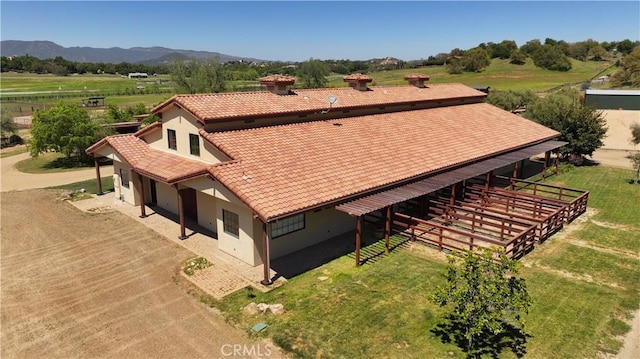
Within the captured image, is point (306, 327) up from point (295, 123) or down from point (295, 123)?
down

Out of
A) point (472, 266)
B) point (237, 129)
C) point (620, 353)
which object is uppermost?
point (237, 129)

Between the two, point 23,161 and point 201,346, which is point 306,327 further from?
point 23,161

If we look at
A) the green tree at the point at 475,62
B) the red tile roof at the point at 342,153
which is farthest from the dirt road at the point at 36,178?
the green tree at the point at 475,62

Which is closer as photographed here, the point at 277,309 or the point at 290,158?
the point at 277,309

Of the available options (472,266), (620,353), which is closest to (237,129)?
(472,266)

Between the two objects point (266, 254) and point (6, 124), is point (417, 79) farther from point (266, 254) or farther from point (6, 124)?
point (6, 124)

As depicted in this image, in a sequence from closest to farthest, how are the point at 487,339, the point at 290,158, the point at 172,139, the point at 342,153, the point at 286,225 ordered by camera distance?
the point at 487,339, the point at 286,225, the point at 290,158, the point at 342,153, the point at 172,139

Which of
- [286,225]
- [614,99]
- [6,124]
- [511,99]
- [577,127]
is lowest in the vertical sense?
[286,225]

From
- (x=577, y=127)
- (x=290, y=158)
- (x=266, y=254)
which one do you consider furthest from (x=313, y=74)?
(x=266, y=254)
